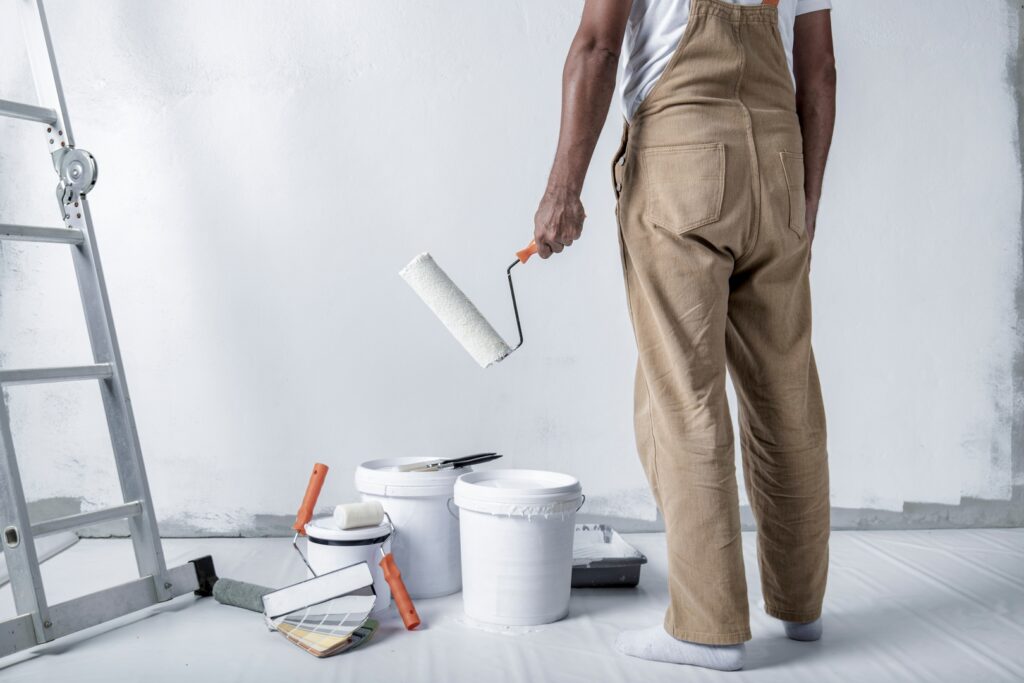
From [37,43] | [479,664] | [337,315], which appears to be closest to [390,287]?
[337,315]

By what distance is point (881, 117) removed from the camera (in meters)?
2.48

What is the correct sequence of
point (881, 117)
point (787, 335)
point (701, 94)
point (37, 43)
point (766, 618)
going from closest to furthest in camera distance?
1. point (701, 94)
2. point (787, 335)
3. point (766, 618)
4. point (37, 43)
5. point (881, 117)

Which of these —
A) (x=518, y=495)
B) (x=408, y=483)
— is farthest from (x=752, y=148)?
(x=408, y=483)

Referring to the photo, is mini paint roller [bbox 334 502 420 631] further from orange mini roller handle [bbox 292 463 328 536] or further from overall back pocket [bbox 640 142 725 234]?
overall back pocket [bbox 640 142 725 234]

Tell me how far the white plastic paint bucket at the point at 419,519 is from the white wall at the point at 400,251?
0.59 metres

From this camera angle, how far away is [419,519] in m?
1.91

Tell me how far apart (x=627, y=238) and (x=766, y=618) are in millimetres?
917

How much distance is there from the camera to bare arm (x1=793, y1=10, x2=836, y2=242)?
1.59m

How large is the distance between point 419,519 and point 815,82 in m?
1.30

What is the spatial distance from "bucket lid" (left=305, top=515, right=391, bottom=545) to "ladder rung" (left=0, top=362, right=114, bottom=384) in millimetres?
594

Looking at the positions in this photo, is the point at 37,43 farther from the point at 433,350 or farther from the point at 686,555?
the point at 686,555

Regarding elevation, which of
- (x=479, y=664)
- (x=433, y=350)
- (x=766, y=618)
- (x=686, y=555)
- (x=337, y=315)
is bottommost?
(x=766, y=618)

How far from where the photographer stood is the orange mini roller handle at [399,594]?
67.1 inches

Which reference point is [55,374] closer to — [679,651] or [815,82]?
[679,651]
